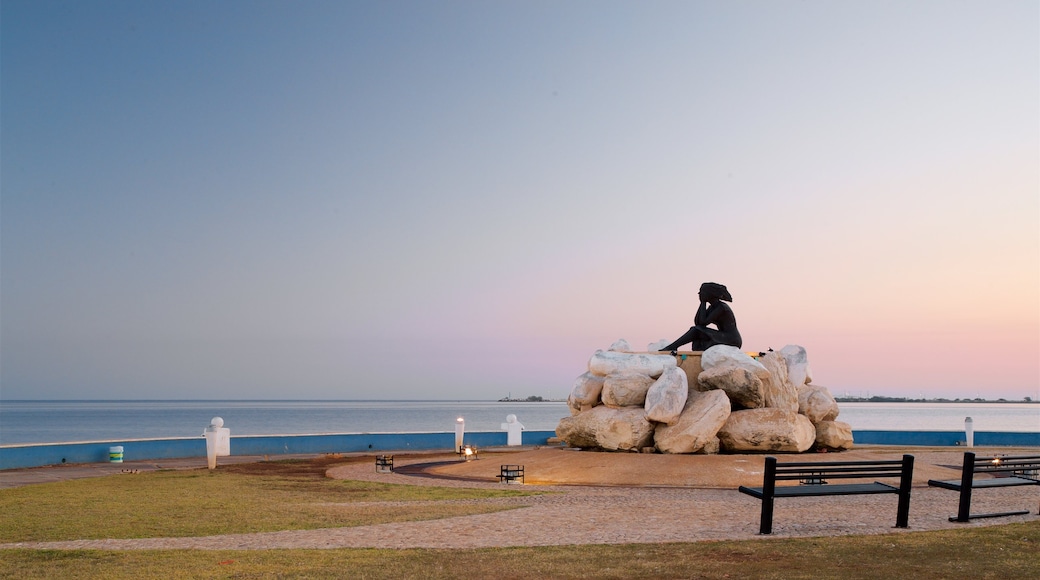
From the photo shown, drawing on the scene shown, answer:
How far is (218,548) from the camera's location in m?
9.08

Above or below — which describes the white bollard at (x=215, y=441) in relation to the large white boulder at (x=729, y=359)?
below

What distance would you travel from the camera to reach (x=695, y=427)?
19828mm

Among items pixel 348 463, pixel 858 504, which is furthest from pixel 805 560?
pixel 348 463

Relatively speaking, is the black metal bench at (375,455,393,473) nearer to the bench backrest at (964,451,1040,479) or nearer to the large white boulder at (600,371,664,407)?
the large white boulder at (600,371,664,407)

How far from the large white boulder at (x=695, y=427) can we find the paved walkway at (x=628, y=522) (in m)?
3.75

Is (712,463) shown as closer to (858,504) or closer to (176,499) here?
(858,504)

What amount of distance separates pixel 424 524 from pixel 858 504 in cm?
685

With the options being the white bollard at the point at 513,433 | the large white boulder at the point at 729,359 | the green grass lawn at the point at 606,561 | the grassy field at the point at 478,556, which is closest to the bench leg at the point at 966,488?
the grassy field at the point at 478,556

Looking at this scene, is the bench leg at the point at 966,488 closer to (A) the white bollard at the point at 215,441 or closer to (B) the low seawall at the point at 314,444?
(A) the white bollard at the point at 215,441

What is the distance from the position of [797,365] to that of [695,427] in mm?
5714

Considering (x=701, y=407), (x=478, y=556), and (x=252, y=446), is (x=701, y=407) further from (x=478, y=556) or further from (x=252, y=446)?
(x=252, y=446)

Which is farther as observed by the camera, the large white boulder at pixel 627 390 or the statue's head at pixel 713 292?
the statue's head at pixel 713 292

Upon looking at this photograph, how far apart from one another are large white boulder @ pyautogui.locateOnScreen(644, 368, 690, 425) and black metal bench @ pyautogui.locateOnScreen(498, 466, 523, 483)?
393cm

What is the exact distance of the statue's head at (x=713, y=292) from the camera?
24.3 meters
